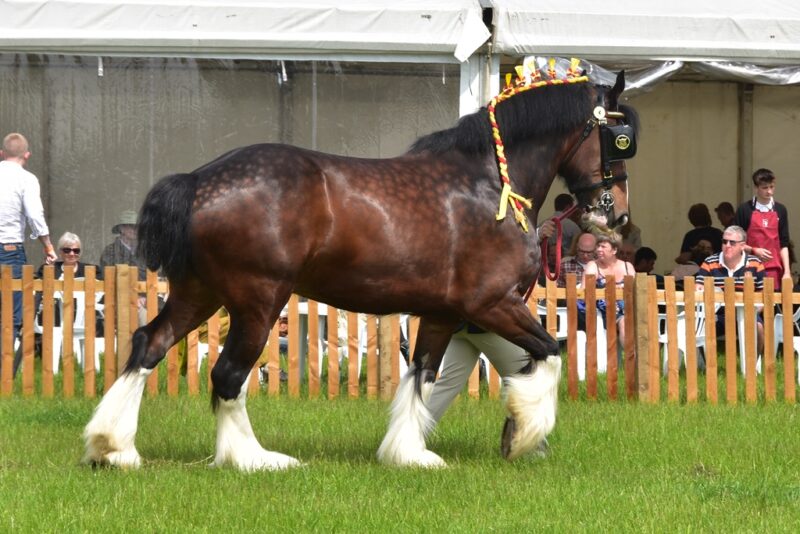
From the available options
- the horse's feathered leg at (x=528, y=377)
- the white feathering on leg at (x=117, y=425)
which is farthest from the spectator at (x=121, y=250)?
the horse's feathered leg at (x=528, y=377)

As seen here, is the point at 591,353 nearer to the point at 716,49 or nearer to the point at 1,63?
the point at 716,49

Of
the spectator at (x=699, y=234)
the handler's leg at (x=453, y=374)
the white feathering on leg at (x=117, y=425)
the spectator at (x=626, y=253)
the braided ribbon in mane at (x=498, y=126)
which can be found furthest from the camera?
the spectator at (x=699, y=234)

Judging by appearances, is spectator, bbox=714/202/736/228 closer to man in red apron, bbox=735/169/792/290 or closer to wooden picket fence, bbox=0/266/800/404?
man in red apron, bbox=735/169/792/290

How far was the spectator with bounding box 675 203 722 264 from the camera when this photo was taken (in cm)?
1537

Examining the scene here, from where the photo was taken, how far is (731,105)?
58.7 feet

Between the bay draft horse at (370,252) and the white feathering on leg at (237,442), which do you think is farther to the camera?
the white feathering on leg at (237,442)

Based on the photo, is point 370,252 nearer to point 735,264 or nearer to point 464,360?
point 464,360

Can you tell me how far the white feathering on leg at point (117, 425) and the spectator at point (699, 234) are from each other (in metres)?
9.73

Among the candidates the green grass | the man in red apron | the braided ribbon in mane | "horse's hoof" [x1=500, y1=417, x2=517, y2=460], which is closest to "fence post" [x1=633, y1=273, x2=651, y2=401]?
the green grass

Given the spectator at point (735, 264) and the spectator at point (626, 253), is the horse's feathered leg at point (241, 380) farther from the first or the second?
the spectator at point (626, 253)

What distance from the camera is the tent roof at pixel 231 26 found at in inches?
462

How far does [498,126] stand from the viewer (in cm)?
735

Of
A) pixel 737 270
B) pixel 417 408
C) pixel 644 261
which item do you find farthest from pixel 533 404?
pixel 644 261

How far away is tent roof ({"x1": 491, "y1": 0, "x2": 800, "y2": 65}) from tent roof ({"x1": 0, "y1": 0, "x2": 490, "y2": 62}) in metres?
0.49
